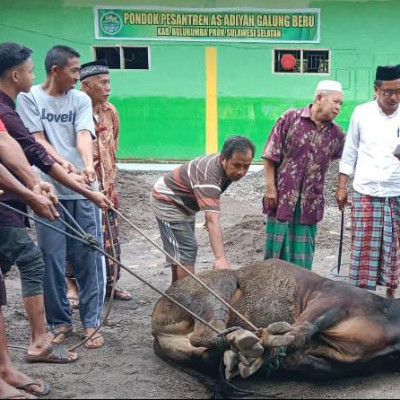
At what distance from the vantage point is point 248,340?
3779 mm

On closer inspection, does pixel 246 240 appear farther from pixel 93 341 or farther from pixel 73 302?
pixel 93 341

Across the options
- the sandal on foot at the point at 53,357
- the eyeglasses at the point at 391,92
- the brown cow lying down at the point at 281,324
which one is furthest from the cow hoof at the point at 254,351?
the eyeglasses at the point at 391,92

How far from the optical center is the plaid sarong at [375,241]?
5.88 m

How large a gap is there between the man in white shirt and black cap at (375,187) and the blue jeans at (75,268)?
90.5 inches

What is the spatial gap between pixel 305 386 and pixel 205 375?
0.66 metres

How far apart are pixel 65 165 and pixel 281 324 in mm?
1949

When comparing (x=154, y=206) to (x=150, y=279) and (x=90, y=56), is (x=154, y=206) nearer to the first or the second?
(x=150, y=279)

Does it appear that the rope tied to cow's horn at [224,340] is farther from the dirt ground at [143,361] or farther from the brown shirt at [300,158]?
the brown shirt at [300,158]

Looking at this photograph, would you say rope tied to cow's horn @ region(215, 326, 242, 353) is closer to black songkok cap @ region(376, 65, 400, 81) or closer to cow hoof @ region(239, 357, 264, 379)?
cow hoof @ region(239, 357, 264, 379)

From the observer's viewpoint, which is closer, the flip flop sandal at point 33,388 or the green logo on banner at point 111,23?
the flip flop sandal at point 33,388

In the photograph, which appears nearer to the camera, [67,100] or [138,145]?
[67,100]

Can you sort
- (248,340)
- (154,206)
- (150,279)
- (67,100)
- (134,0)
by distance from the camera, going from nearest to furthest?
(248,340) < (67,100) < (154,206) < (150,279) < (134,0)

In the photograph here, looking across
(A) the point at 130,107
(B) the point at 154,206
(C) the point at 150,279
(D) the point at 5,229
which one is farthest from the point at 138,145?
(D) the point at 5,229

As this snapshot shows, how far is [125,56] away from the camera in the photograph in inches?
550
